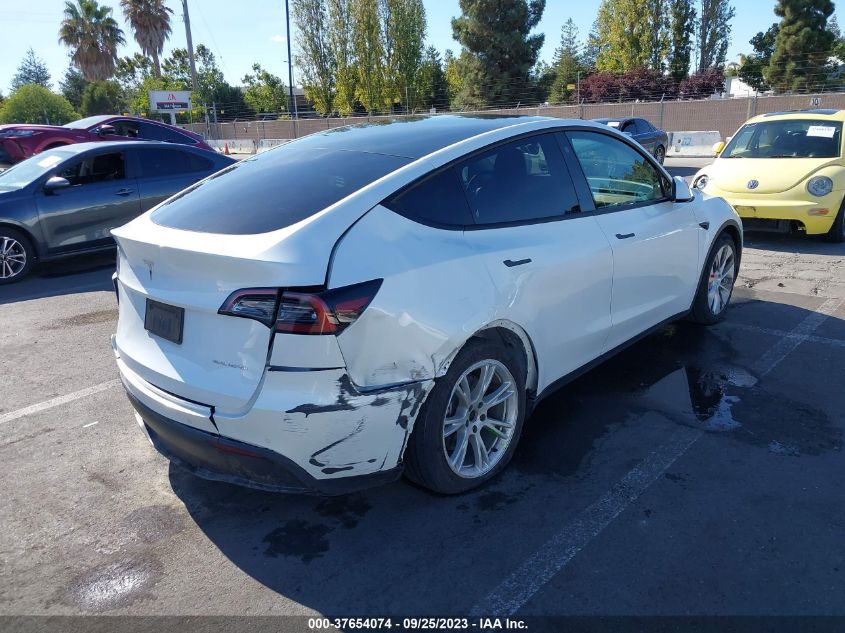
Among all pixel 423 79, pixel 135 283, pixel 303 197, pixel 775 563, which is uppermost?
pixel 423 79

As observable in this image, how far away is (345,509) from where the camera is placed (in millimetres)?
3178

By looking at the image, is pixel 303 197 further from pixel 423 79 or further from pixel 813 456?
pixel 423 79

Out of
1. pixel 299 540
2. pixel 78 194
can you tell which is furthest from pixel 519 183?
pixel 78 194

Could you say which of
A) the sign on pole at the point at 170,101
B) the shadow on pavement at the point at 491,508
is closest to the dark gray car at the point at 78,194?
the shadow on pavement at the point at 491,508

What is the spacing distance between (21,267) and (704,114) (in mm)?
27365

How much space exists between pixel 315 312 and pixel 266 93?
64892 mm

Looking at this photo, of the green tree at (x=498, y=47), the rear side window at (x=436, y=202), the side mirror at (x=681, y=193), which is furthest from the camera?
the green tree at (x=498, y=47)

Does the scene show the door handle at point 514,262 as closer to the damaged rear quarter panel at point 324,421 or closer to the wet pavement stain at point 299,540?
the damaged rear quarter panel at point 324,421

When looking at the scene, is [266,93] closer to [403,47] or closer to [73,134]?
[403,47]

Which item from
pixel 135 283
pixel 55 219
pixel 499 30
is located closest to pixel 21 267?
pixel 55 219

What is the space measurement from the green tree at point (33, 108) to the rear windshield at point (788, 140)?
53.1m

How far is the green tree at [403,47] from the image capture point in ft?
172

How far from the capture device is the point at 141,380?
3.06 metres

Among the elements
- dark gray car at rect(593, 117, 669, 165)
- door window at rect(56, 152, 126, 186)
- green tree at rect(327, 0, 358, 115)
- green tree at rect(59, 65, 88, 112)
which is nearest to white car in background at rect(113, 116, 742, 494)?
door window at rect(56, 152, 126, 186)
